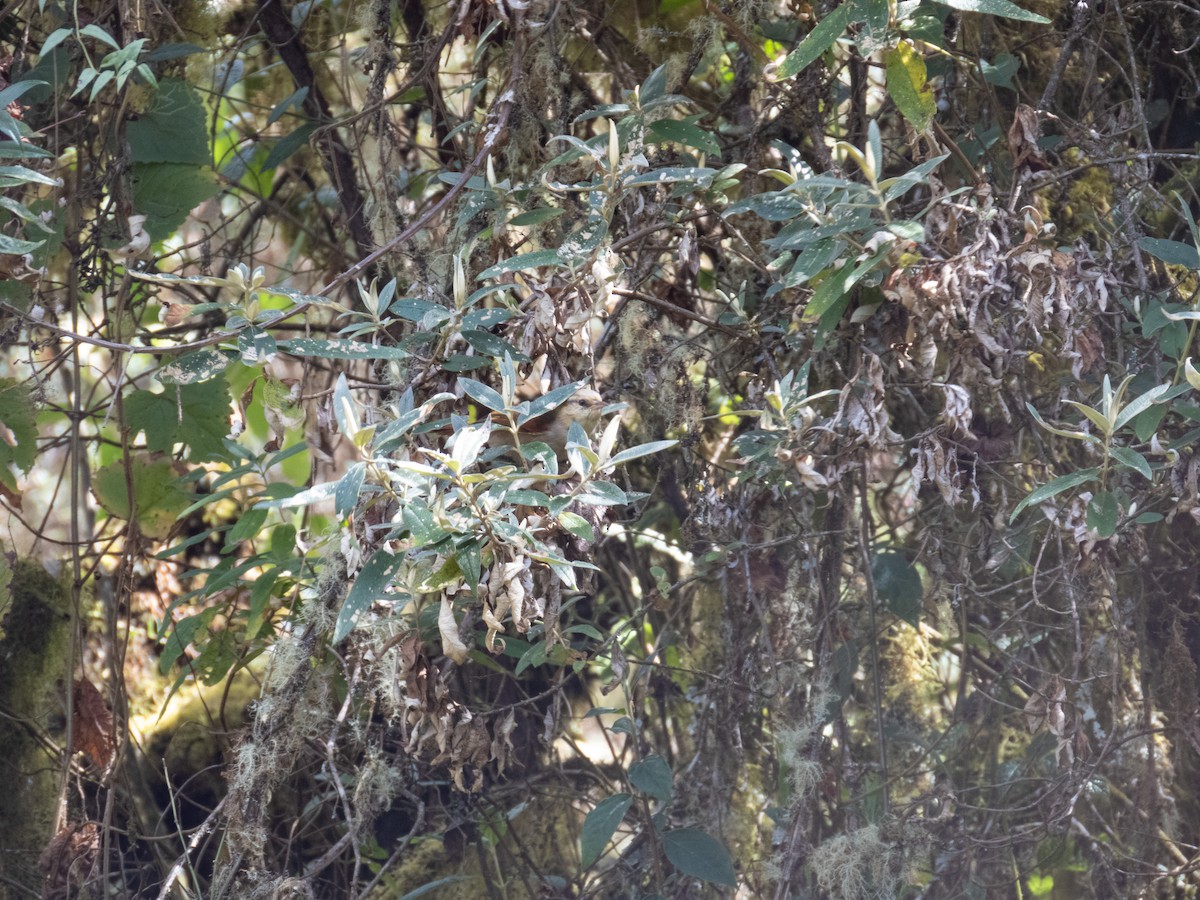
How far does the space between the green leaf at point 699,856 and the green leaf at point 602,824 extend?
11cm

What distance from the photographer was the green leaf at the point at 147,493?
71.7 inches

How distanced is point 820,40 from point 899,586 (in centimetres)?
92

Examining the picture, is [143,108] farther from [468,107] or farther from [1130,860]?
[1130,860]

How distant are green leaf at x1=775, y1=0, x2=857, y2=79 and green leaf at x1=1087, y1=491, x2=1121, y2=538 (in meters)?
0.60

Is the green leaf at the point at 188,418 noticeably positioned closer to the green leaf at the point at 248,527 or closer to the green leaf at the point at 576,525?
the green leaf at the point at 248,527

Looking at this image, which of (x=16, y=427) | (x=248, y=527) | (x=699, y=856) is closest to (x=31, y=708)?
(x=16, y=427)

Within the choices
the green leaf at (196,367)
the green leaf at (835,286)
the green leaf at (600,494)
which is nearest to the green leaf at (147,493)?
the green leaf at (196,367)

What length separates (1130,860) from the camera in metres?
1.70

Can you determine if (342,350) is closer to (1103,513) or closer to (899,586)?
(1103,513)

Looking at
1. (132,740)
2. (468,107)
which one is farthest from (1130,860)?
(132,740)

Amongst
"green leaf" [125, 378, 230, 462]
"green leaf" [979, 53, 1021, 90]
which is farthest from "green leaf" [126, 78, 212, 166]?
"green leaf" [979, 53, 1021, 90]

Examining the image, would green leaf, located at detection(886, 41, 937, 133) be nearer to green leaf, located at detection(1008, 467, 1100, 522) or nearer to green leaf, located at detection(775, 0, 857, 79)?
green leaf, located at detection(775, 0, 857, 79)

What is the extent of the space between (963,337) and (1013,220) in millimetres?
158

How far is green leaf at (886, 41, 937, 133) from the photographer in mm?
1220
